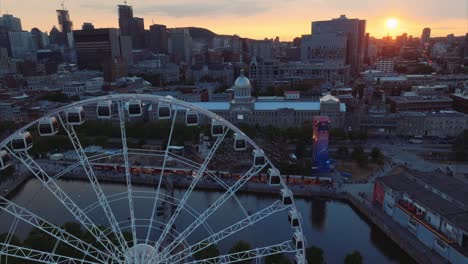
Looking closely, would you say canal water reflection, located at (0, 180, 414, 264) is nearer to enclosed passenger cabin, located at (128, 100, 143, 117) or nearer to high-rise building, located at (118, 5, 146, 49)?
enclosed passenger cabin, located at (128, 100, 143, 117)

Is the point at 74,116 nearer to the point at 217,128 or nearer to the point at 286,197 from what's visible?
the point at 217,128

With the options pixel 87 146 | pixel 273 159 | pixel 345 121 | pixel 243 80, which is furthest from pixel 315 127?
pixel 87 146

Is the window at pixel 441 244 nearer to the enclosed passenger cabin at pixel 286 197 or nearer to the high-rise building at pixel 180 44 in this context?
the enclosed passenger cabin at pixel 286 197

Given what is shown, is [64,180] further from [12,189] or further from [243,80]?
[243,80]

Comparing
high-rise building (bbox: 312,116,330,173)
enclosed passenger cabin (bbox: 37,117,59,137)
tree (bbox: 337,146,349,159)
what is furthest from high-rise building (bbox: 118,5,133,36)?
enclosed passenger cabin (bbox: 37,117,59,137)

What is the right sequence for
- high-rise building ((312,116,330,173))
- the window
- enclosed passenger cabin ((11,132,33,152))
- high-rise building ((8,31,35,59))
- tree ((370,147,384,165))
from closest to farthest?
1. enclosed passenger cabin ((11,132,33,152))
2. the window
3. high-rise building ((312,116,330,173))
4. tree ((370,147,384,165))
5. high-rise building ((8,31,35,59))

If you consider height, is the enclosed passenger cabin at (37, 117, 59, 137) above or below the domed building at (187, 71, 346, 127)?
above

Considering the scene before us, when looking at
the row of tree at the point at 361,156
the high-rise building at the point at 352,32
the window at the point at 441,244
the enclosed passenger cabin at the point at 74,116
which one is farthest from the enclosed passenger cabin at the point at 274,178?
the high-rise building at the point at 352,32
